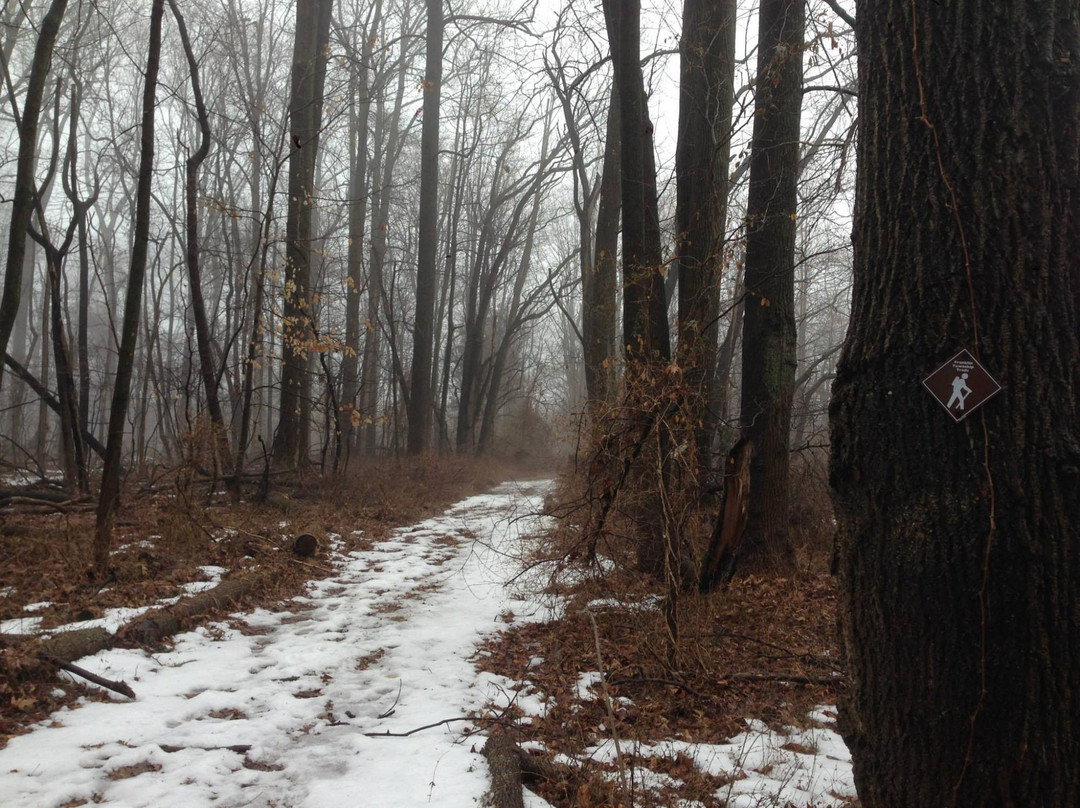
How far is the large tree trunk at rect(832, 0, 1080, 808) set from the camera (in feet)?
6.26

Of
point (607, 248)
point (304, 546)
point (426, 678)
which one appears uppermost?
point (607, 248)

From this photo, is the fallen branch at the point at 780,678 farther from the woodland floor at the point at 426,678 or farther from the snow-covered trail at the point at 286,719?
the snow-covered trail at the point at 286,719

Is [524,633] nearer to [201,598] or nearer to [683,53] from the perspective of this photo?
[201,598]

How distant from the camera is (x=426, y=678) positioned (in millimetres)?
4883

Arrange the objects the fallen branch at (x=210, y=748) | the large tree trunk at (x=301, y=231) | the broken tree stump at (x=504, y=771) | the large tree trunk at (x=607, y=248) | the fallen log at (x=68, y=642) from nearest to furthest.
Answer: the broken tree stump at (x=504, y=771) < the fallen branch at (x=210, y=748) < the fallen log at (x=68, y=642) < the large tree trunk at (x=301, y=231) < the large tree trunk at (x=607, y=248)

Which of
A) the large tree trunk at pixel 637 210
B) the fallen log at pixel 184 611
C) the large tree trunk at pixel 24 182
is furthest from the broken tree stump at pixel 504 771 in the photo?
the large tree trunk at pixel 24 182

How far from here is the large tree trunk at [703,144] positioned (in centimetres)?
726

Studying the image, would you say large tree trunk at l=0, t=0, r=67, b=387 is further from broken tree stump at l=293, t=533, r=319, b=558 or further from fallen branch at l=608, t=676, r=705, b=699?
fallen branch at l=608, t=676, r=705, b=699

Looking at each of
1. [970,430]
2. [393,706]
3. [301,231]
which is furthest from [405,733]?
[301,231]

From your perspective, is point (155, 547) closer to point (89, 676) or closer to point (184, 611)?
point (184, 611)

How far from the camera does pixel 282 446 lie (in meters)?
11.9

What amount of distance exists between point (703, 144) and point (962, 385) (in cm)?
642

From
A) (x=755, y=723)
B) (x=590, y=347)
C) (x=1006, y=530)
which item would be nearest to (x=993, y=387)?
(x=1006, y=530)

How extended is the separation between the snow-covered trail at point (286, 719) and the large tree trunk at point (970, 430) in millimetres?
2037
